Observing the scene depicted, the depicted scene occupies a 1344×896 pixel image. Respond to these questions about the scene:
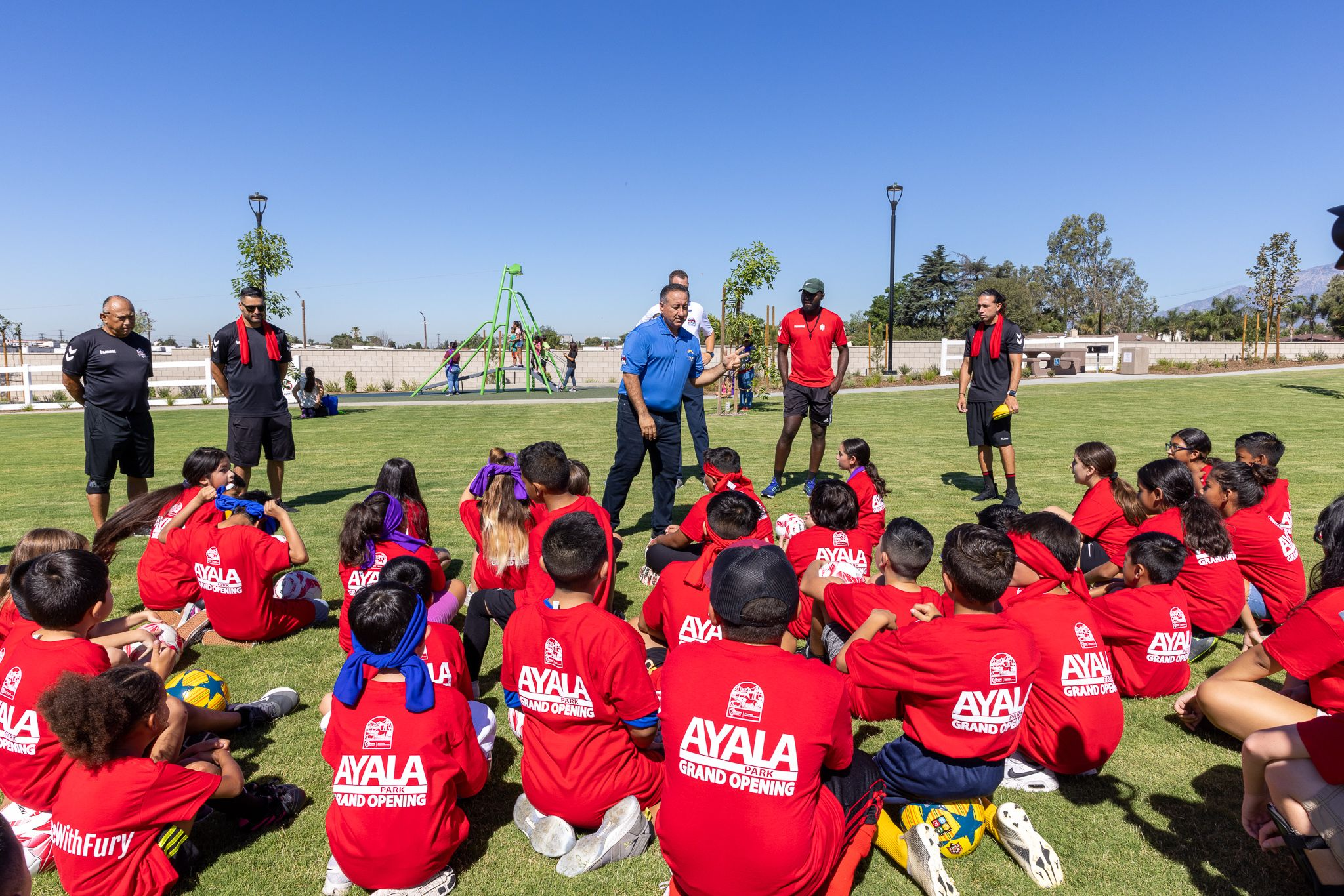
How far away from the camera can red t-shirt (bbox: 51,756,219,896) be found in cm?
242

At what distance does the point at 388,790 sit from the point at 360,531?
2067 millimetres

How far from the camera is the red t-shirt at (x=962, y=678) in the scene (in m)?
2.71

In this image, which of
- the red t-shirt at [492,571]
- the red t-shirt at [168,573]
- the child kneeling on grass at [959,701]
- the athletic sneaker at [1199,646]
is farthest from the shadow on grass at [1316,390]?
the red t-shirt at [168,573]

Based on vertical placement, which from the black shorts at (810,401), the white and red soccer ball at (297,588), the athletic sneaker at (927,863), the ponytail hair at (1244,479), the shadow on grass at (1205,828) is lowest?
the shadow on grass at (1205,828)

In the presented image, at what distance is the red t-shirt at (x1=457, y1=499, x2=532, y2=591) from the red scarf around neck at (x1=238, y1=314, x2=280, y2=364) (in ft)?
13.3

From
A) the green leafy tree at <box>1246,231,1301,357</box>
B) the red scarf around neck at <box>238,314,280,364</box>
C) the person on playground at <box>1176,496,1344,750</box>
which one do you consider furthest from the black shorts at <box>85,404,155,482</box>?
the green leafy tree at <box>1246,231,1301,357</box>

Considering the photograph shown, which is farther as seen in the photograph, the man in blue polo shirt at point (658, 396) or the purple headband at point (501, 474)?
the man in blue polo shirt at point (658, 396)

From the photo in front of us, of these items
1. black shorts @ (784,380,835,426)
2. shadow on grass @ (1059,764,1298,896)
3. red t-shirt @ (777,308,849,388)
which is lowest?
shadow on grass @ (1059,764,1298,896)

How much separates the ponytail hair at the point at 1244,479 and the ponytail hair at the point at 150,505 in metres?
6.48

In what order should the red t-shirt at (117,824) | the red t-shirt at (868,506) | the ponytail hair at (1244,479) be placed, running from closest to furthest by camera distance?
the red t-shirt at (117,824), the ponytail hair at (1244,479), the red t-shirt at (868,506)

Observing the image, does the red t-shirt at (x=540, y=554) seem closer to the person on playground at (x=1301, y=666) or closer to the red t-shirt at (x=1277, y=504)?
the person on playground at (x=1301, y=666)

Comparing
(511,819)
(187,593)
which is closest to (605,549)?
(511,819)

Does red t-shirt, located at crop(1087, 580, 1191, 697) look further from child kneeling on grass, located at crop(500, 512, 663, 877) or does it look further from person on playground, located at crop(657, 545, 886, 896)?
child kneeling on grass, located at crop(500, 512, 663, 877)

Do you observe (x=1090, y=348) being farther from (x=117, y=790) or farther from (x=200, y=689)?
(x=117, y=790)
